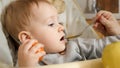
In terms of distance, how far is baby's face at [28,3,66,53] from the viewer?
2.74 ft

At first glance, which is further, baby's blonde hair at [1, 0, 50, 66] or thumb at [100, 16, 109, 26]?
thumb at [100, 16, 109, 26]

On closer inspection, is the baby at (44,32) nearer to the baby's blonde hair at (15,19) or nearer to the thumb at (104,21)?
the baby's blonde hair at (15,19)

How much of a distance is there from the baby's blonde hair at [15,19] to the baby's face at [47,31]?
19mm

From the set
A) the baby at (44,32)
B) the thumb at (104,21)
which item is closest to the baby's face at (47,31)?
the baby at (44,32)

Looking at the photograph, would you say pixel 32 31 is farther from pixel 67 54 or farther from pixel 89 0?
pixel 89 0

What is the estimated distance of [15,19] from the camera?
85 cm

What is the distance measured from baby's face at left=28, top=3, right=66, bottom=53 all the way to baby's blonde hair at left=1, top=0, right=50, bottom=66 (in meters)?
0.02

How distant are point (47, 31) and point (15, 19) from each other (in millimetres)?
108

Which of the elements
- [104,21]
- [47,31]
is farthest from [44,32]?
[104,21]

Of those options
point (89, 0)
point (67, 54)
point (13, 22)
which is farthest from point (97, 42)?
point (89, 0)

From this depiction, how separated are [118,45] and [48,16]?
14.4 inches

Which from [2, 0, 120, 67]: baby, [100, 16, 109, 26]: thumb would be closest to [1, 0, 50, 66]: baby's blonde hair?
[2, 0, 120, 67]: baby

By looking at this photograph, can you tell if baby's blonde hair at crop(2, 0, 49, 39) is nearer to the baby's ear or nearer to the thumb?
the baby's ear

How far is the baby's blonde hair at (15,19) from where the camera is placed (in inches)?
32.9
